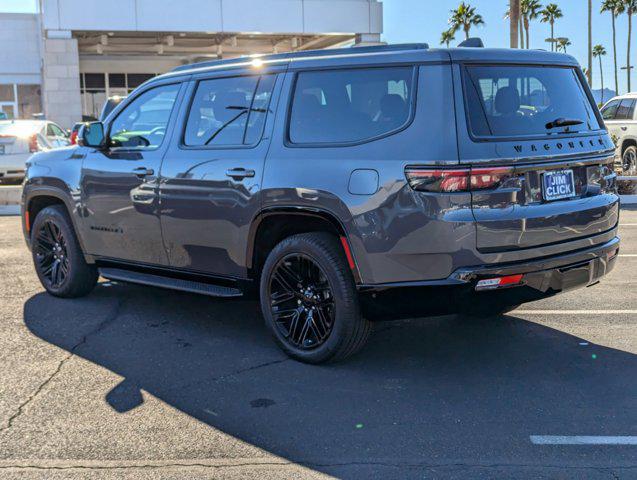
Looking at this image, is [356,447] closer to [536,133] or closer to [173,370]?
[173,370]

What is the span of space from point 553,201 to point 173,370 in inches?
101

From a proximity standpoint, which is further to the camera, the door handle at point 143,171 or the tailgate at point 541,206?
the door handle at point 143,171

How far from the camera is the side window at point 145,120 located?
19.9ft

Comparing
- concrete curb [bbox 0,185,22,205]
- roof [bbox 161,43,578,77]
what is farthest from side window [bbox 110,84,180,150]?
concrete curb [bbox 0,185,22,205]

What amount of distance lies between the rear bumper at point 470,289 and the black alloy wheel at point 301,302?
38 centimetres

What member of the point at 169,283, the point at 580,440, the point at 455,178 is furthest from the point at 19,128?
the point at 580,440

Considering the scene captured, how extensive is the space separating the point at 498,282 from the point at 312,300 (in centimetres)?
122

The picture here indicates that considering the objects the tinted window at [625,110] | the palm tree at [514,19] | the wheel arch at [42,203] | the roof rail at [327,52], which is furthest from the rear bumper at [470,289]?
the palm tree at [514,19]

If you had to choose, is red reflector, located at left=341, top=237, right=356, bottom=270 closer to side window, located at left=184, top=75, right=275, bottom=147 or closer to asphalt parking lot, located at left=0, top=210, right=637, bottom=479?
asphalt parking lot, located at left=0, top=210, right=637, bottom=479

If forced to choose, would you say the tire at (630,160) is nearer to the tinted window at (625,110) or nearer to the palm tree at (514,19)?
the tinted window at (625,110)

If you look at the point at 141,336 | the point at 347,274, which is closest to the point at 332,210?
the point at 347,274

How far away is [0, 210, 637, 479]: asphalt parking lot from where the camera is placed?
12.2ft

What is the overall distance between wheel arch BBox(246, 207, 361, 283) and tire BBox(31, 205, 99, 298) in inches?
84.4

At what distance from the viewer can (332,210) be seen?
474 centimetres
